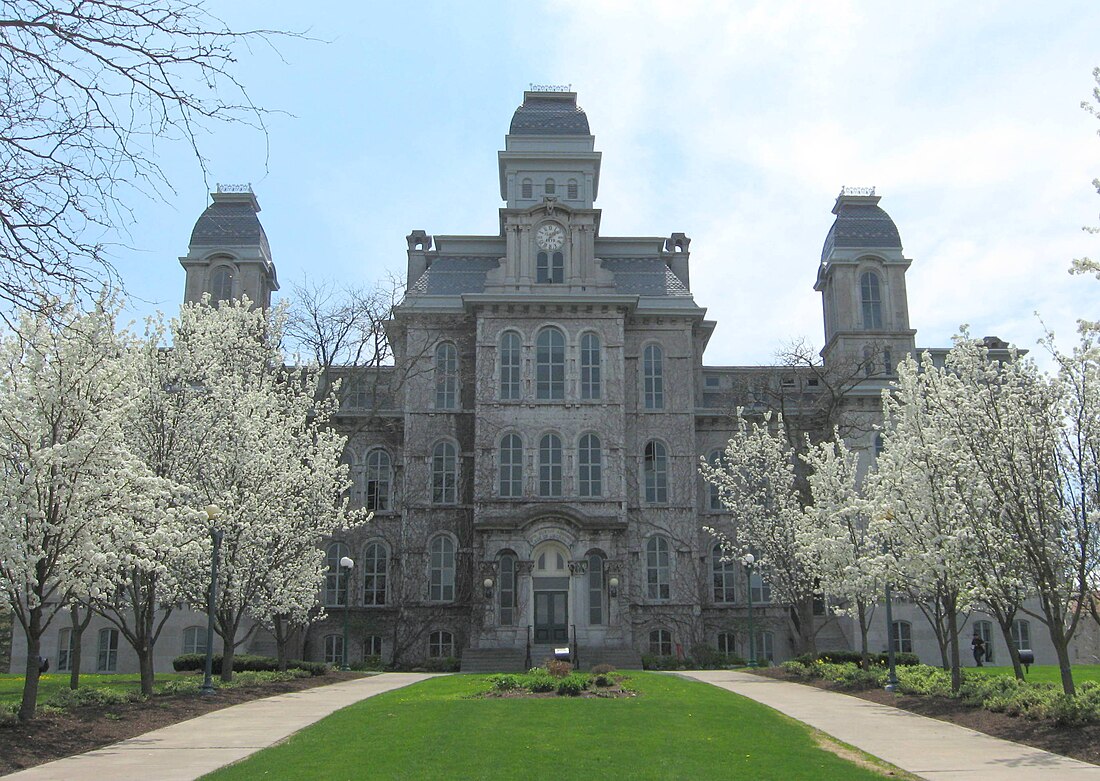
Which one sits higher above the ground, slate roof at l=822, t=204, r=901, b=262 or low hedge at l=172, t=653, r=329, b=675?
slate roof at l=822, t=204, r=901, b=262

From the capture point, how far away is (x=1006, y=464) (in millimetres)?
17234

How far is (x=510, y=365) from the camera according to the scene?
3909 centimetres

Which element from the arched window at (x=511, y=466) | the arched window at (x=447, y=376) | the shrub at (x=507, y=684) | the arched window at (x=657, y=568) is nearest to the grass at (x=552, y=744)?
the shrub at (x=507, y=684)

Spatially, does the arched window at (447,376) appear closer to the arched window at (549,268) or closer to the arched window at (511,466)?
the arched window at (511,466)

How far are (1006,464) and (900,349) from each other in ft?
95.1

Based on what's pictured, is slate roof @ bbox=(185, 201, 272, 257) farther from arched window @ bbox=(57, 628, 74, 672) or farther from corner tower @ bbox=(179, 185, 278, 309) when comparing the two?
arched window @ bbox=(57, 628, 74, 672)

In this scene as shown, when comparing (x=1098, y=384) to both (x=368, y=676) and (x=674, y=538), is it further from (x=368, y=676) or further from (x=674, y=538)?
(x=674, y=538)

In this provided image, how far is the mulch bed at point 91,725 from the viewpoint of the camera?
13609 mm

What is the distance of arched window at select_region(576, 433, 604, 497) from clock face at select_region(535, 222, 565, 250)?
7.98 meters

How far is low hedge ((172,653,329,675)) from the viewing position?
28594mm

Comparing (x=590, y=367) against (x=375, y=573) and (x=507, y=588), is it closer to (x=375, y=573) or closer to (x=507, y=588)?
(x=507, y=588)

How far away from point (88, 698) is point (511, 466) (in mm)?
21012

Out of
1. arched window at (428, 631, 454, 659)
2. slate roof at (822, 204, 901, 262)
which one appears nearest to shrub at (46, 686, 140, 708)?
arched window at (428, 631, 454, 659)

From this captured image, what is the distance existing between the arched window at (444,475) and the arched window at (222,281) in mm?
13310
